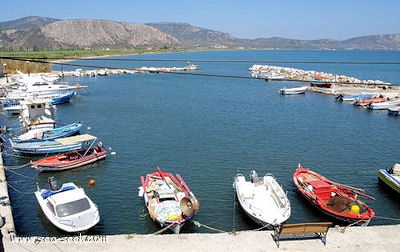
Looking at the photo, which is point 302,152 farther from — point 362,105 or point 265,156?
point 362,105

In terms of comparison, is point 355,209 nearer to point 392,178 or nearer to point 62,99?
point 392,178

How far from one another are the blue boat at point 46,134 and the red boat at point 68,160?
557 cm

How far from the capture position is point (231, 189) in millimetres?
24969

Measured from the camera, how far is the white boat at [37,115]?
38.1m

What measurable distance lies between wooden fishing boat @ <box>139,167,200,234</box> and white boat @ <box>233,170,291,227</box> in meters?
3.07

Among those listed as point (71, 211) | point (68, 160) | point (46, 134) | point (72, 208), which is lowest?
point (68, 160)

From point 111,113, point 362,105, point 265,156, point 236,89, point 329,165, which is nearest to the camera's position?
point 329,165

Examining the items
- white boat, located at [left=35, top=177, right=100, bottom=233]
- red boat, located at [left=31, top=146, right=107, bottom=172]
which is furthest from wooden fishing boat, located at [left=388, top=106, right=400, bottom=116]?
white boat, located at [left=35, top=177, right=100, bottom=233]

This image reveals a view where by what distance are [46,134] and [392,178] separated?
31.4 m

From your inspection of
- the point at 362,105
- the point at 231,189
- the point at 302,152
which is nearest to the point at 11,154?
the point at 231,189

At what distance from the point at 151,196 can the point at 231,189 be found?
6.22 m

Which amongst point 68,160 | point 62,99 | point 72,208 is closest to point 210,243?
point 72,208

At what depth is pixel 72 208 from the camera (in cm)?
1902

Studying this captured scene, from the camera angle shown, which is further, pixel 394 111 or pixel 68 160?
pixel 394 111
